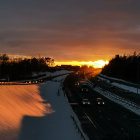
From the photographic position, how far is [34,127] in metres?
26.5

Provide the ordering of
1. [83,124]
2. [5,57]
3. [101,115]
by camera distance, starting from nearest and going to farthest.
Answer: [83,124], [101,115], [5,57]

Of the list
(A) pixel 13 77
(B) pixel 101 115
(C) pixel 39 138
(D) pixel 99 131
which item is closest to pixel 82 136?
(D) pixel 99 131

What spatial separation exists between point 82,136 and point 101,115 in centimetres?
1227

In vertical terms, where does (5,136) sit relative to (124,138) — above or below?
above

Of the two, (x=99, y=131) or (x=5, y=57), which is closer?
(x=99, y=131)

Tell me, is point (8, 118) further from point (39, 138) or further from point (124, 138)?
point (124, 138)

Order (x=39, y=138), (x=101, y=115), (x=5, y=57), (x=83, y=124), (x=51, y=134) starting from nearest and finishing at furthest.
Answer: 1. (x=39, y=138)
2. (x=51, y=134)
3. (x=83, y=124)
4. (x=101, y=115)
5. (x=5, y=57)

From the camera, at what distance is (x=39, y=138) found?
23203mm

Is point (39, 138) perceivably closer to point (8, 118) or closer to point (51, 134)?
point (51, 134)

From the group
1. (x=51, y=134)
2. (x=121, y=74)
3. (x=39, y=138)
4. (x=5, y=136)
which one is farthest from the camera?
(x=121, y=74)

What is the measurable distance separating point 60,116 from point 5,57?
12215 centimetres

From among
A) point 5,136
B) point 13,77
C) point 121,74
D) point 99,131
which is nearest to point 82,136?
point 99,131

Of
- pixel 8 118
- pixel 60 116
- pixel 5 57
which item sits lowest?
pixel 60 116

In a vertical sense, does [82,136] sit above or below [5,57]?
below
